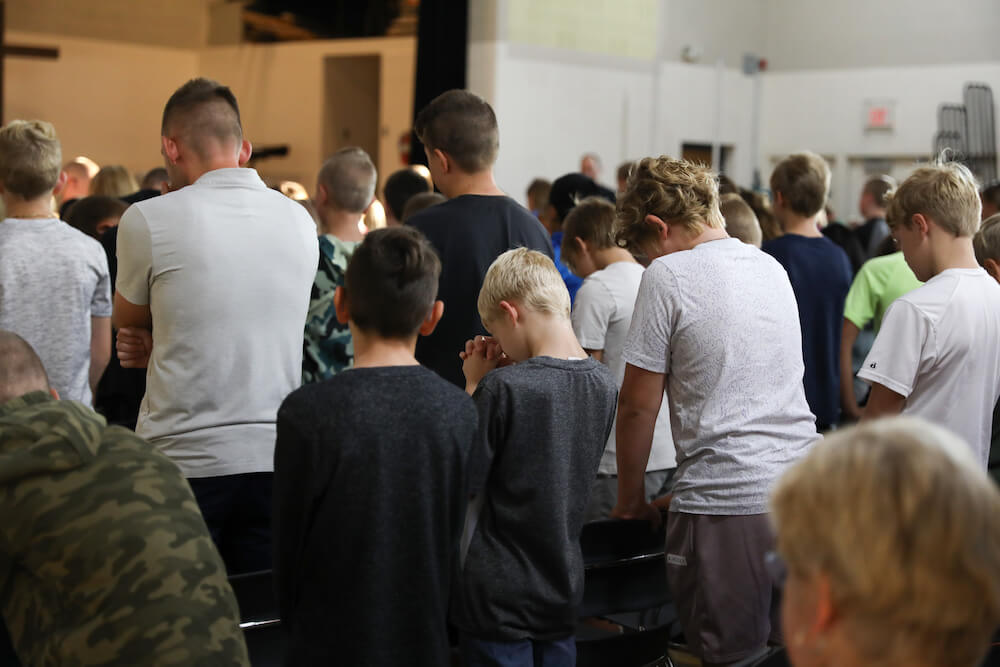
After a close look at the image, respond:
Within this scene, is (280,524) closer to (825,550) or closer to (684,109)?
(825,550)

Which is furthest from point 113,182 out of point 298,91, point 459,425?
point 298,91

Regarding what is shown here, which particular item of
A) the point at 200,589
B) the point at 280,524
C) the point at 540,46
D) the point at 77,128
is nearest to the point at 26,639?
the point at 200,589

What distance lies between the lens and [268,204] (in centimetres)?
256

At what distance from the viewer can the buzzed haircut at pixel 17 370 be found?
5.75 ft

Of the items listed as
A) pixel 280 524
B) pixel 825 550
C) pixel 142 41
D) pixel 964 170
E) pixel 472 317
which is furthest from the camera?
pixel 142 41

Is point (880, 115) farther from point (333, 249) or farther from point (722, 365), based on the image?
point (722, 365)

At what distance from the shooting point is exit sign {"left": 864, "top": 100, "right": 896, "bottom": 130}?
458 inches

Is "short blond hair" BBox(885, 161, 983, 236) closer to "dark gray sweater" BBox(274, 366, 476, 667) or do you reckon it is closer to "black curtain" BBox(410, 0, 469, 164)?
"dark gray sweater" BBox(274, 366, 476, 667)

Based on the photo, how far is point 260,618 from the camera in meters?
2.58

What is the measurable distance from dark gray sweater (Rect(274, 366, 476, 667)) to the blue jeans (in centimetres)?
31

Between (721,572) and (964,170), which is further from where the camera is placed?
(964,170)

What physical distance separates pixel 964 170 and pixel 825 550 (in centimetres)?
194

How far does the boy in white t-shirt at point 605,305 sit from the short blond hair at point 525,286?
93cm

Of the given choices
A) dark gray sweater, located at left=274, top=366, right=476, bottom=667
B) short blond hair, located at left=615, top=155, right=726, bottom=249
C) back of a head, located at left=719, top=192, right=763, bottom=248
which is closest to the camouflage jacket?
dark gray sweater, located at left=274, top=366, right=476, bottom=667
